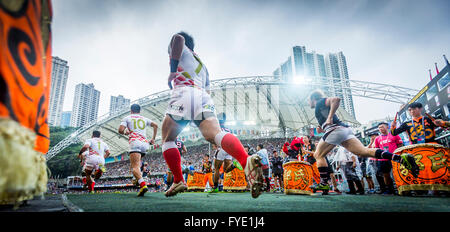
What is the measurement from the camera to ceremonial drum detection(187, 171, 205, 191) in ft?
27.9

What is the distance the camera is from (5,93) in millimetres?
705

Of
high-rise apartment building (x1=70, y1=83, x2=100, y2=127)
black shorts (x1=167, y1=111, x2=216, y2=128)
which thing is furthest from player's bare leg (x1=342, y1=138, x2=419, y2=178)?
high-rise apartment building (x1=70, y1=83, x2=100, y2=127)

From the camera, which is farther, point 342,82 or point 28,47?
point 342,82

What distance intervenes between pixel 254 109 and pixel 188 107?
24722 mm

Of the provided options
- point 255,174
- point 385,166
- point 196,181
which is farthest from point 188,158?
point 255,174

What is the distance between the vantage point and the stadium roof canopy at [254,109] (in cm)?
1814

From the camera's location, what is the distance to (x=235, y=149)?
169 cm

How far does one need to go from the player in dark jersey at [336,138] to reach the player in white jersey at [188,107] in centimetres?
172

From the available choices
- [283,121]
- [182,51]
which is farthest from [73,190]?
[182,51]

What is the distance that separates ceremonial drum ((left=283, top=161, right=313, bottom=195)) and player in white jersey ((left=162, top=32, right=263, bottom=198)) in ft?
9.29

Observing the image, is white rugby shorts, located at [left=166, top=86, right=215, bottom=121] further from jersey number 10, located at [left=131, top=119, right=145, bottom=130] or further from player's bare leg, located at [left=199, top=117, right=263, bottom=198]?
jersey number 10, located at [left=131, top=119, right=145, bottom=130]

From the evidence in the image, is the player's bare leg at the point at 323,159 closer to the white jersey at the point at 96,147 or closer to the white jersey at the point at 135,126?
the white jersey at the point at 135,126
